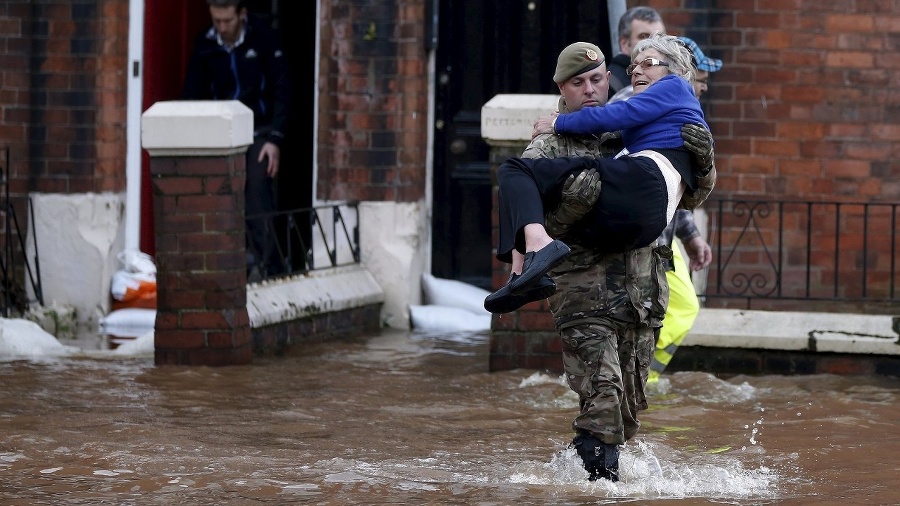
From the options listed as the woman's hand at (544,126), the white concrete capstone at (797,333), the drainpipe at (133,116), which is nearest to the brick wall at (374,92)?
the drainpipe at (133,116)

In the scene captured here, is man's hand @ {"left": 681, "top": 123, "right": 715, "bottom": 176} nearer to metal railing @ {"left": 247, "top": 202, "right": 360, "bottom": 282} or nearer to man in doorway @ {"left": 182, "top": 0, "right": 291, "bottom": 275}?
metal railing @ {"left": 247, "top": 202, "right": 360, "bottom": 282}

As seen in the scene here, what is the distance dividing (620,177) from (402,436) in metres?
1.84

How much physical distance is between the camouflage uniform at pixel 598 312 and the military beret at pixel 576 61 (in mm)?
240

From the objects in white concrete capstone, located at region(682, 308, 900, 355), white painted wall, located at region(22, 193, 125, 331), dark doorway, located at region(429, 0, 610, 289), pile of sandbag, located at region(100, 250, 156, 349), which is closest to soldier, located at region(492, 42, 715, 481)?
white concrete capstone, located at region(682, 308, 900, 355)

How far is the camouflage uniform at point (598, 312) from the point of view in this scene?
5.72 m

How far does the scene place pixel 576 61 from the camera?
19.2 feet

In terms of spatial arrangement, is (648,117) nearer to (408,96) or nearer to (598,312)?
(598,312)

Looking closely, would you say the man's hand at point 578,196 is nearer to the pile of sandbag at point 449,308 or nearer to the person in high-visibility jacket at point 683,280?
the person in high-visibility jacket at point 683,280

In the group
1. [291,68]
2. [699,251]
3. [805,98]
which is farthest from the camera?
[291,68]

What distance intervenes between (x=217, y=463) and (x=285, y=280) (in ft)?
11.9

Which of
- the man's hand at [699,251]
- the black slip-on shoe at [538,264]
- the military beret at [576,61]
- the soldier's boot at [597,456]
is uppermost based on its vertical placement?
the military beret at [576,61]

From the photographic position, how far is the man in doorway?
10359 mm

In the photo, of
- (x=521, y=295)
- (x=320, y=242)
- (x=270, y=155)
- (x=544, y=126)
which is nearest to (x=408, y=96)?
(x=270, y=155)

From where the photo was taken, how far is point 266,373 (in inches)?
335
